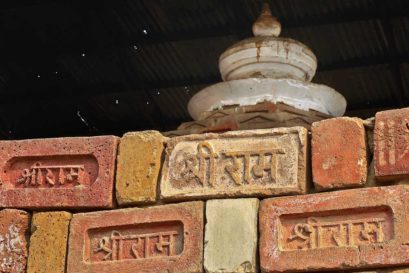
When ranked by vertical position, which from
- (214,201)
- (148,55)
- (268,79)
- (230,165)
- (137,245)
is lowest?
(137,245)

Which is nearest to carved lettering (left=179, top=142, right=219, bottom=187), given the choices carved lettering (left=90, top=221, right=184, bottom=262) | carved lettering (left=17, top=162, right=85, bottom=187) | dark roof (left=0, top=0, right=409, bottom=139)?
carved lettering (left=90, top=221, right=184, bottom=262)

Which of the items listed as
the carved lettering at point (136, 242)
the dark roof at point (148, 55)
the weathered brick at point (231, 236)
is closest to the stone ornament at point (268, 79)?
the weathered brick at point (231, 236)

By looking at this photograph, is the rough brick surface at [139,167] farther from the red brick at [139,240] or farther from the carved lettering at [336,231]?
the carved lettering at [336,231]

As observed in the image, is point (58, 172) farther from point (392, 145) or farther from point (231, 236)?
point (392, 145)

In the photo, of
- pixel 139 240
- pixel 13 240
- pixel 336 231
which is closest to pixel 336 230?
pixel 336 231

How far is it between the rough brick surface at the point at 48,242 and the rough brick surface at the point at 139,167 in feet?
1.16

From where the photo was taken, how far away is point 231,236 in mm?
5414

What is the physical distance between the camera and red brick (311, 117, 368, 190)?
5305 millimetres

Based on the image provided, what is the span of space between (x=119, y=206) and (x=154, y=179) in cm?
25

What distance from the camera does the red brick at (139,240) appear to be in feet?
17.9

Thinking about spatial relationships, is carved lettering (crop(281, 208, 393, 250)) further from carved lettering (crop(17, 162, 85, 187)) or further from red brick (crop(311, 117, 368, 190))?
carved lettering (crop(17, 162, 85, 187))

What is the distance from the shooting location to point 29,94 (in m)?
8.96

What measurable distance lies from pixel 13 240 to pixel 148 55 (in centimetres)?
296

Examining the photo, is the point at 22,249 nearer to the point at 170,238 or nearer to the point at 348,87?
the point at 170,238
